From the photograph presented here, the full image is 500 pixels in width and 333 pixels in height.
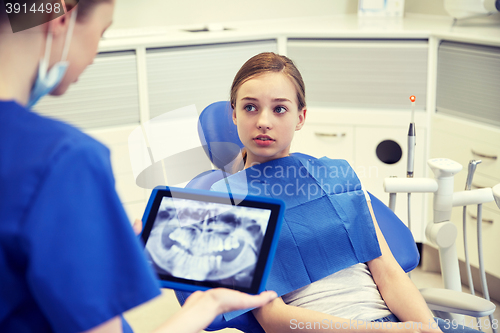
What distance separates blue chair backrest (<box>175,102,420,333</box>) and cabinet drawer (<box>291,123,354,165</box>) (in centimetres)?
105

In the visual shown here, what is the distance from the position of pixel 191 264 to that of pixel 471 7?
2095 mm

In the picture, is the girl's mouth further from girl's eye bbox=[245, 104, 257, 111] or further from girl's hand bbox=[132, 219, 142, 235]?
girl's hand bbox=[132, 219, 142, 235]

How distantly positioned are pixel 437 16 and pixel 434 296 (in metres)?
2.04

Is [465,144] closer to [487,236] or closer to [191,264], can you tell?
[487,236]

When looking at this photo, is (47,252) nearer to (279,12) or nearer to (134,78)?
Result: (134,78)

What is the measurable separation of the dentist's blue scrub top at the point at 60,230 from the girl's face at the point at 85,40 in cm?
8

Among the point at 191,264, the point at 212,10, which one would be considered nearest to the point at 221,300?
the point at 191,264

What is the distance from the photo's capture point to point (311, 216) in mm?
1218

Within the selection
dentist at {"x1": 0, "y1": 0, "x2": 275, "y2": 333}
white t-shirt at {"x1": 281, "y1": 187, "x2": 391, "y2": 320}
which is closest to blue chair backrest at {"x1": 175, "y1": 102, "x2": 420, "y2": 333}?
white t-shirt at {"x1": 281, "y1": 187, "x2": 391, "y2": 320}

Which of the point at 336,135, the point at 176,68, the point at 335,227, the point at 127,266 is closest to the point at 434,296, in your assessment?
the point at 335,227

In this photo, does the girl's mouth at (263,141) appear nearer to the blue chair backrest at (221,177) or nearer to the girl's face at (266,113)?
the girl's face at (266,113)

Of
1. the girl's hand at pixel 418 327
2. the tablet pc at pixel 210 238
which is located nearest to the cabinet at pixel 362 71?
the girl's hand at pixel 418 327

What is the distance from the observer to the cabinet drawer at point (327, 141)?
2.51 meters

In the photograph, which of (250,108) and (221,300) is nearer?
(221,300)
